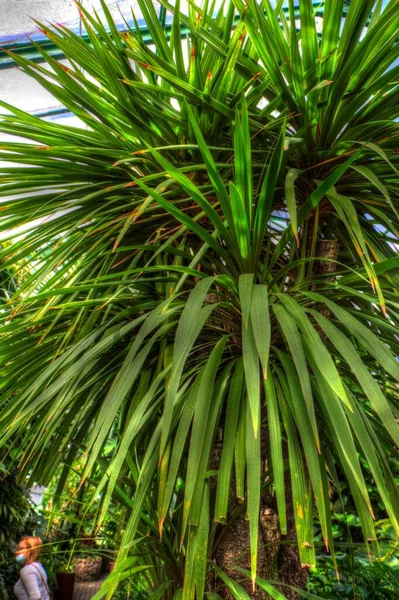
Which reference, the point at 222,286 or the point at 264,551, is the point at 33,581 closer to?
the point at 264,551

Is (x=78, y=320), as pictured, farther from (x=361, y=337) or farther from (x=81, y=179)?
(x=361, y=337)

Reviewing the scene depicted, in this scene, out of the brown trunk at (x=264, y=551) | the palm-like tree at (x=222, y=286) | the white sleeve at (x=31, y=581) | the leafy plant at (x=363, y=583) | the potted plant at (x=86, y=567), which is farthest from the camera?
the potted plant at (x=86, y=567)

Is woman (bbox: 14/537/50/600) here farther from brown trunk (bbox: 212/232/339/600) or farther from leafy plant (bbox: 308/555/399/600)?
brown trunk (bbox: 212/232/339/600)

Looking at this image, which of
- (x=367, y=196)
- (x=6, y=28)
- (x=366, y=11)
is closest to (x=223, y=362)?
(x=367, y=196)

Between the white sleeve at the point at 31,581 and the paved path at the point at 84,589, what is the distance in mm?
2010

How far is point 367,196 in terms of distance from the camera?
5.27ft

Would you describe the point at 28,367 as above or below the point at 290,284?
below

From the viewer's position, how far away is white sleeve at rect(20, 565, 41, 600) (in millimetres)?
3158

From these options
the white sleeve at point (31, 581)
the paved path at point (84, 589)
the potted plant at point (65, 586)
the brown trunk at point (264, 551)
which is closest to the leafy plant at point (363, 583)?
the brown trunk at point (264, 551)

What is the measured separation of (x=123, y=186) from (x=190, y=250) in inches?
14.4

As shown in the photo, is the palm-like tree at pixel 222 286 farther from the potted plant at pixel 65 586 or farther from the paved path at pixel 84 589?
the paved path at pixel 84 589

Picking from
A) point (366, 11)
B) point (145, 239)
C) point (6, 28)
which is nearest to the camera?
point (366, 11)

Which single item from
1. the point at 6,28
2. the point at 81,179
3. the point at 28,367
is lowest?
the point at 28,367

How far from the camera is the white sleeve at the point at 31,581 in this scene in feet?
10.4
